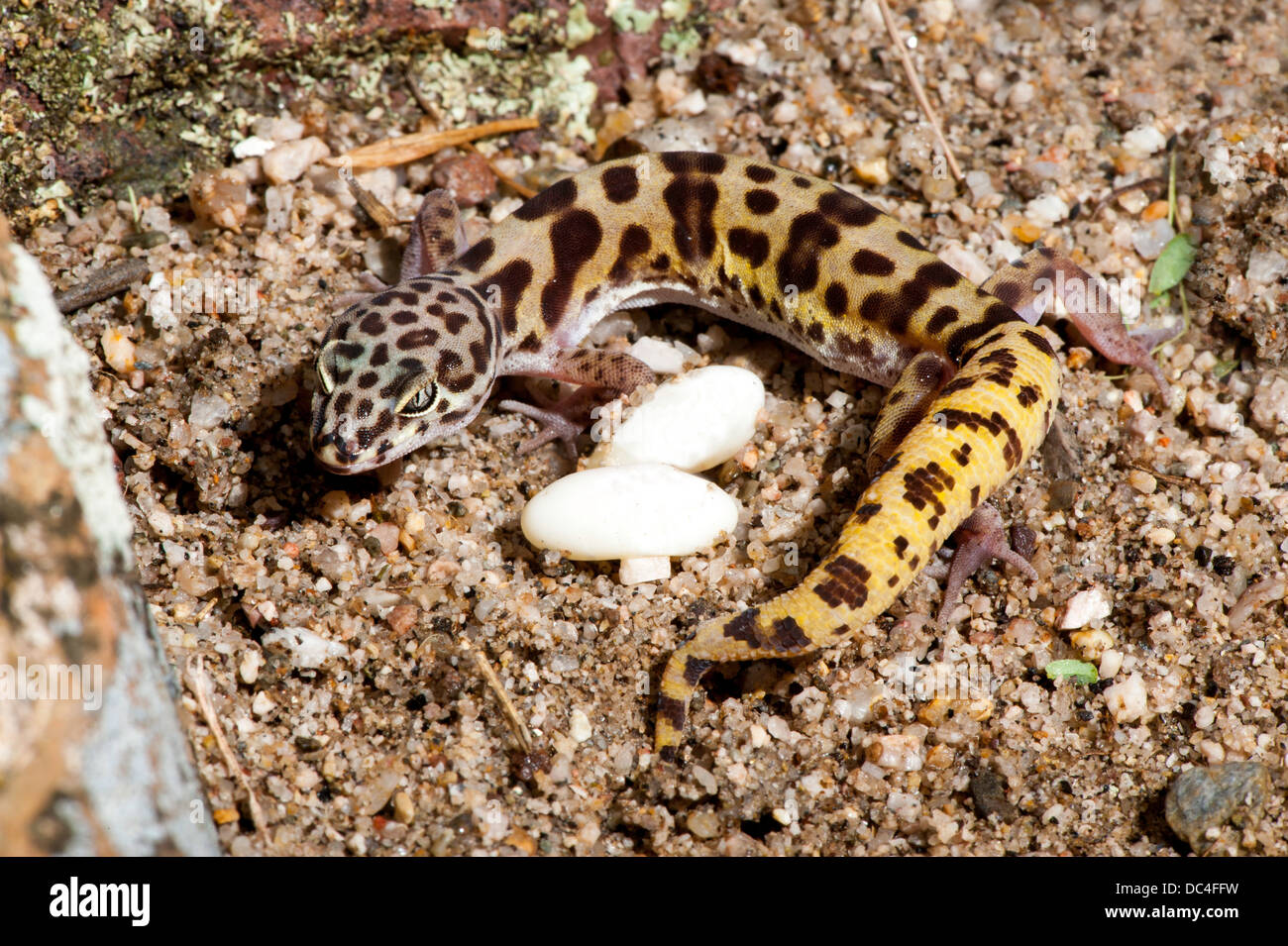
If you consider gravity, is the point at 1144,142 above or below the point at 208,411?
above

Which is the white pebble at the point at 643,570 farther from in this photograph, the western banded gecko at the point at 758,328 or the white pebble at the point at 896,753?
the white pebble at the point at 896,753

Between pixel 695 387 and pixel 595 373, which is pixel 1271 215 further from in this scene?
pixel 595 373

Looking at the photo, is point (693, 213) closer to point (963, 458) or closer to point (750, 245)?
point (750, 245)

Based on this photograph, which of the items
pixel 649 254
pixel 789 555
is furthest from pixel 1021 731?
pixel 649 254

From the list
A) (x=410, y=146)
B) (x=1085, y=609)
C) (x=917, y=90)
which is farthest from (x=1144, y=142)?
(x=410, y=146)

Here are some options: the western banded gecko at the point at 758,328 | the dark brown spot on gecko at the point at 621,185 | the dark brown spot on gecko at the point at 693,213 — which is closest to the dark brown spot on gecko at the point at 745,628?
the western banded gecko at the point at 758,328

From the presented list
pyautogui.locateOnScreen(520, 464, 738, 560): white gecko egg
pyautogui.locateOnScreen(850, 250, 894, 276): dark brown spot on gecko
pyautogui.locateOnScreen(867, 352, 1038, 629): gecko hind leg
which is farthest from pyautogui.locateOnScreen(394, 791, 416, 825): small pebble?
pyautogui.locateOnScreen(850, 250, 894, 276): dark brown spot on gecko
